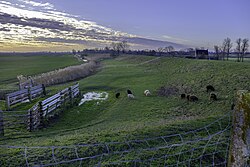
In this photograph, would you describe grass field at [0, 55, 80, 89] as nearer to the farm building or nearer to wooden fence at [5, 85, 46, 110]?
wooden fence at [5, 85, 46, 110]

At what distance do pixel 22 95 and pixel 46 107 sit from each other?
254 inches

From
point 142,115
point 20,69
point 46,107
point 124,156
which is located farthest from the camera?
point 20,69

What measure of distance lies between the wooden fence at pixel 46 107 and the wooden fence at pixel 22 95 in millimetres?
3945

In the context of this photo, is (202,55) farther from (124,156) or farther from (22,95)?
(124,156)

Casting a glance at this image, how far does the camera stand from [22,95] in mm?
20281

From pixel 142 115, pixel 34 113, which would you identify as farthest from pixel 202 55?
pixel 34 113

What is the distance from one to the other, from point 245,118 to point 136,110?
14.4 m

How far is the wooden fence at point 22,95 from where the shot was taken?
18.2 metres

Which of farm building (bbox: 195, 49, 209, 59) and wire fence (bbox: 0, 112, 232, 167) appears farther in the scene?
farm building (bbox: 195, 49, 209, 59)

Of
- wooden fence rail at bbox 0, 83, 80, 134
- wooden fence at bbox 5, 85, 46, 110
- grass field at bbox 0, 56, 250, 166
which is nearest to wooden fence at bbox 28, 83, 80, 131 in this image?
wooden fence rail at bbox 0, 83, 80, 134

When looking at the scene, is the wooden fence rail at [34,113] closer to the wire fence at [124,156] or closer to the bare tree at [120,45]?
the wire fence at [124,156]

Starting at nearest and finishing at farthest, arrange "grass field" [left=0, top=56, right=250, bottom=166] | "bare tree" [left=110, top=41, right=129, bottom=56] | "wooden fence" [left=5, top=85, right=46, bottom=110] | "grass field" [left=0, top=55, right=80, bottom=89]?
"grass field" [left=0, top=56, right=250, bottom=166]
"wooden fence" [left=5, top=85, right=46, bottom=110]
"grass field" [left=0, top=55, right=80, bottom=89]
"bare tree" [left=110, top=41, right=129, bottom=56]

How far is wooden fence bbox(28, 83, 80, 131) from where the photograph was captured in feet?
→ 42.5

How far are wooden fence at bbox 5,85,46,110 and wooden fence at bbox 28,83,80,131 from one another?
3.94 m
